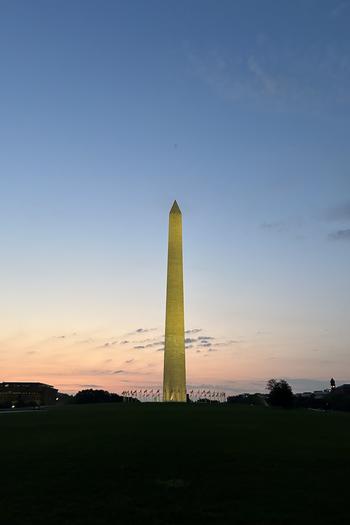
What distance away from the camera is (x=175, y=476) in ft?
53.6

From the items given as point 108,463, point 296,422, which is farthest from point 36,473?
point 296,422

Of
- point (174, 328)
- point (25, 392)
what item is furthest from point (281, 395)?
point (25, 392)

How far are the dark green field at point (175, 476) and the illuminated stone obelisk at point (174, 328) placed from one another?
112 feet

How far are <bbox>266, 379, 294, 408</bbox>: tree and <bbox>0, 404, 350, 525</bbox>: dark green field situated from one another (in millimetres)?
30292

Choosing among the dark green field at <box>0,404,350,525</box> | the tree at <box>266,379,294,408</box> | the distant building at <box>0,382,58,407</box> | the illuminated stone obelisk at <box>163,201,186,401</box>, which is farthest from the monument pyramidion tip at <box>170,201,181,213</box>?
the distant building at <box>0,382,58,407</box>

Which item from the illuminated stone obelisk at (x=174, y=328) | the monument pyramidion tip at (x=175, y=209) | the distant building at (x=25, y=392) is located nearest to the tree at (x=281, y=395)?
the illuminated stone obelisk at (x=174, y=328)

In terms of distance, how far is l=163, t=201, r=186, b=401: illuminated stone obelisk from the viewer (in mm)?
62938

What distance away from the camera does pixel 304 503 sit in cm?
1321

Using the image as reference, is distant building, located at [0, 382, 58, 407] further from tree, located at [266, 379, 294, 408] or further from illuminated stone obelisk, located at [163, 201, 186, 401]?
tree, located at [266, 379, 294, 408]

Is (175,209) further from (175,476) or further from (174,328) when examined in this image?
(175,476)

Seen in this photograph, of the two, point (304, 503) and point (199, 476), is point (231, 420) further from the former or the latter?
point (304, 503)

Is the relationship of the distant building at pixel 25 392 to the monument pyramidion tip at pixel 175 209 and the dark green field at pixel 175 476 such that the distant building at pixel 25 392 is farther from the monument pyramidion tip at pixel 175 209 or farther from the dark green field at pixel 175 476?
the dark green field at pixel 175 476

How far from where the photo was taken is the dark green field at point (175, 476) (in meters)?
12.4

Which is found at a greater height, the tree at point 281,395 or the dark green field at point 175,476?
the tree at point 281,395
